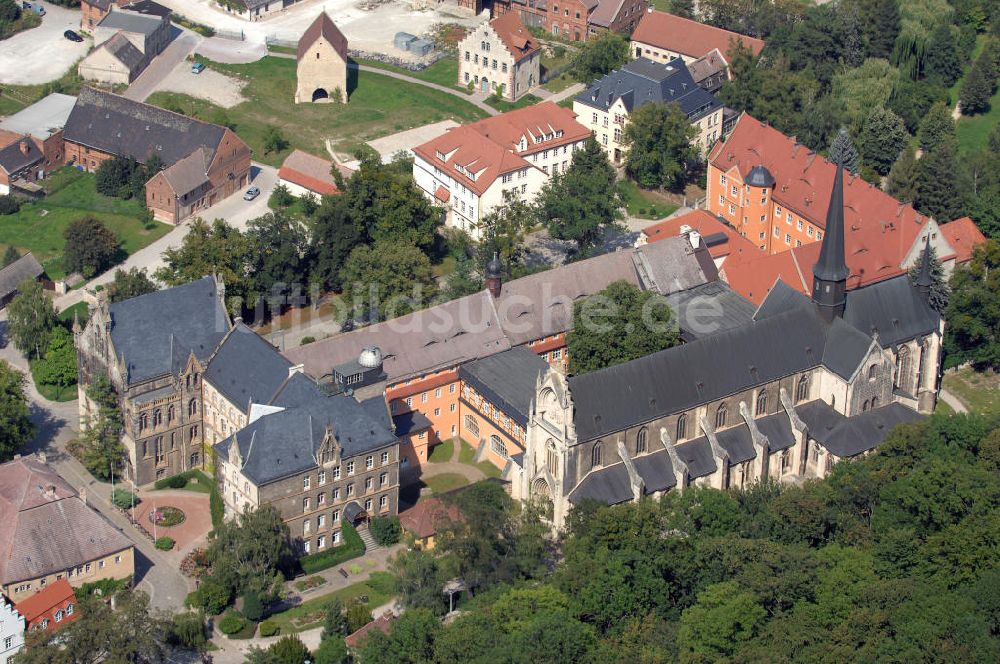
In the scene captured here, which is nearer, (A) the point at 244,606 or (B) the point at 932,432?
(A) the point at 244,606

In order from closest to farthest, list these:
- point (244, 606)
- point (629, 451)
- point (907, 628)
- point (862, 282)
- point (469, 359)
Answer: point (907, 628) < point (244, 606) < point (629, 451) < point (469, 359) < point (862, 282)

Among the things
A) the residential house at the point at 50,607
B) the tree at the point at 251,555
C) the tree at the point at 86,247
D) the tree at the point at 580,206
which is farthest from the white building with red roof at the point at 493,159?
the residential house at the point at 50,607

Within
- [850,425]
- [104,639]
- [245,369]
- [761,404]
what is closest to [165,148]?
[245,369]

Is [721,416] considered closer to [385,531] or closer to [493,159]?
[385,531]

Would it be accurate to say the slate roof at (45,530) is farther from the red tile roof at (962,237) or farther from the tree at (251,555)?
the red tile roof at (962,237)

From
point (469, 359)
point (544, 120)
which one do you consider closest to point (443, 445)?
point (469, 359)

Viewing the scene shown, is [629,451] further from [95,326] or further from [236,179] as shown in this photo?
[236,179]
